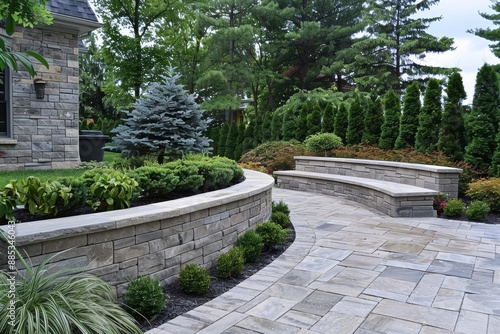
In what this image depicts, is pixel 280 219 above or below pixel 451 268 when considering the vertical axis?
above

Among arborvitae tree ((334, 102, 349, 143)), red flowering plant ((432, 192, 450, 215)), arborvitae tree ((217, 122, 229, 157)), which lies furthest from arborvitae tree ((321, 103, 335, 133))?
arborvitae tree ((217, 122, 229, 157))

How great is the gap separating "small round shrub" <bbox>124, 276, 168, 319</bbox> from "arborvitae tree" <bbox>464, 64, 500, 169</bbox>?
23.1ft

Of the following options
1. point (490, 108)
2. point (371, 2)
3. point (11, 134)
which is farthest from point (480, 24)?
point (11, 134)

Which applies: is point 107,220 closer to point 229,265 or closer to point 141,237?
point 141,237

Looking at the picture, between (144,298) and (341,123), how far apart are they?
9491 millimetres

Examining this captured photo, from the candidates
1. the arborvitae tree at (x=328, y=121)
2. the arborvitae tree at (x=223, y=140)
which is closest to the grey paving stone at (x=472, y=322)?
the arborvitae tree at (x=328, y=121)

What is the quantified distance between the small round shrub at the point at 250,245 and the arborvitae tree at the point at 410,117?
6.35 m

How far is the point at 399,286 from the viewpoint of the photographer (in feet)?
10.9

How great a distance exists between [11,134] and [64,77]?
1400 millimetres

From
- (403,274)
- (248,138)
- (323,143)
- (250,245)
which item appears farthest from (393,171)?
(248,138)

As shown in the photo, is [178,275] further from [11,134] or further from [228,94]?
[228,94]

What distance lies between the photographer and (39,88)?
23.2ft

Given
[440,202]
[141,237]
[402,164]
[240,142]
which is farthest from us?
[240,142]

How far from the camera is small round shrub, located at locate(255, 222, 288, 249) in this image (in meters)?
4.33
